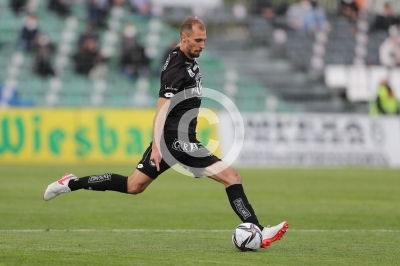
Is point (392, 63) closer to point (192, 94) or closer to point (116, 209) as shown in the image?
point (116, 209)

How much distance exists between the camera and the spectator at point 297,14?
35.4 m

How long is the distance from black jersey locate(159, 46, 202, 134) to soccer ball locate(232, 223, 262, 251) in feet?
4.11

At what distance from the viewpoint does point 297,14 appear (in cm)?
3578

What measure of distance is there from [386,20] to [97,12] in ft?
41.5

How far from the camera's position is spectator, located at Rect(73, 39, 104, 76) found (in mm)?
29655

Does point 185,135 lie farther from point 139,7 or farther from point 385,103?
point 139,7

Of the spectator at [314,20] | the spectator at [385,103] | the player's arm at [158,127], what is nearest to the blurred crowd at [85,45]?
the spectator at [314,20]

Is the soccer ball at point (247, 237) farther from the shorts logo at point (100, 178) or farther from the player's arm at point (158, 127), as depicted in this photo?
the shorts logo at point (100, 178)

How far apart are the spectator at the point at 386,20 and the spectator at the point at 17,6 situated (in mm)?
14996

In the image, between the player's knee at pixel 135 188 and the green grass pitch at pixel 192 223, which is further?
the player's knee at pixel 135 188

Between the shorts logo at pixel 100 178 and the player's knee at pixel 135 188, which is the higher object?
the shorts logo at pixel 100 178

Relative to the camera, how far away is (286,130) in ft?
87.0

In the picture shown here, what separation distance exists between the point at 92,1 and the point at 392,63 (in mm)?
12552

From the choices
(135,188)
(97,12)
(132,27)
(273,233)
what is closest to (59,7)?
(97,12)
